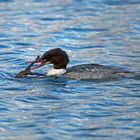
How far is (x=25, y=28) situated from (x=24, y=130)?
9.57m

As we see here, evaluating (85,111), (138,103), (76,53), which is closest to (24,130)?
(85,111)

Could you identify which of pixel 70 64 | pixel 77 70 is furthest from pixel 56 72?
pixel 70 64

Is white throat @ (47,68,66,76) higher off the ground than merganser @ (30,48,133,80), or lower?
lower

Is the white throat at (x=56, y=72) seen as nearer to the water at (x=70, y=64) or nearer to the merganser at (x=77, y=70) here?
the merganser at (x=77, y=70)

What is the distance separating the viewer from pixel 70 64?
19.5 meters

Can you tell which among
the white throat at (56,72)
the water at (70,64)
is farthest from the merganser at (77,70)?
the water at (70,64)

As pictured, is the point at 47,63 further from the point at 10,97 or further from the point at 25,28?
the point at 25,28

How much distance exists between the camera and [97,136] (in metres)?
13.6

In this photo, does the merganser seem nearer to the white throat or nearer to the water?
the white throat

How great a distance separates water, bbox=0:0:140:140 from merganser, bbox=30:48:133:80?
252 mm

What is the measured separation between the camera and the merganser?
694 inches

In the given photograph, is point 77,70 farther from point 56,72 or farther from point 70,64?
point 70,64

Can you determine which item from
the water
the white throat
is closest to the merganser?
the white throat

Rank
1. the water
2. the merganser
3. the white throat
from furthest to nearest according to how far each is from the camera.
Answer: the white throat, the merganser, the water
